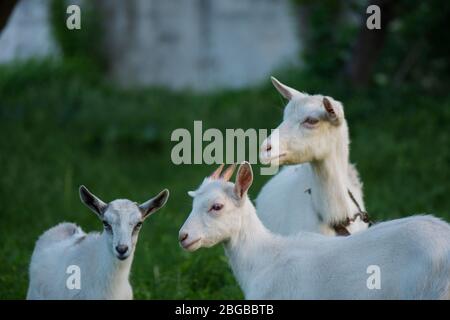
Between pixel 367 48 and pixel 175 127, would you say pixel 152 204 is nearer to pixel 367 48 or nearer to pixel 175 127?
pixel 175 127

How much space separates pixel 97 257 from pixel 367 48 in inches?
326

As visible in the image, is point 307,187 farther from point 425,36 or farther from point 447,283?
point 425,36

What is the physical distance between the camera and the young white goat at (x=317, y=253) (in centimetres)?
536

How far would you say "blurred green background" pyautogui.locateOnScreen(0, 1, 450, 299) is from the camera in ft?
31.1

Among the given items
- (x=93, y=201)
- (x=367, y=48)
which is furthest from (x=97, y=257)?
(x=367, y=48)

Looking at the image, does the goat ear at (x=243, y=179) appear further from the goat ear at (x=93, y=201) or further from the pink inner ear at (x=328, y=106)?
the goat ear at (x=93, y=201)

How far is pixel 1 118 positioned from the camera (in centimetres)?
1437

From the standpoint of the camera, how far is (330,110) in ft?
21.5

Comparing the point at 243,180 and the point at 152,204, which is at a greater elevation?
the point at 243,180

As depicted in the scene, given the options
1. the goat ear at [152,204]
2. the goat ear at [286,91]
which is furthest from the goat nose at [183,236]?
the goat ear at [286,91]

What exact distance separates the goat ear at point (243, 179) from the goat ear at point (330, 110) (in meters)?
0.87

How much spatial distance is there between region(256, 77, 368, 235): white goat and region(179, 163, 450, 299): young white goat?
55 cm

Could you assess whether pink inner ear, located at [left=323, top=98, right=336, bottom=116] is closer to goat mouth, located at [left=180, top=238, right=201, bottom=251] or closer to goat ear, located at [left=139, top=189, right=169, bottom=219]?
goat ear, located at [left=139, top=189, right=169, bottom=219]
